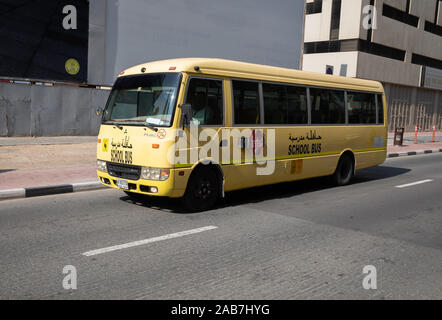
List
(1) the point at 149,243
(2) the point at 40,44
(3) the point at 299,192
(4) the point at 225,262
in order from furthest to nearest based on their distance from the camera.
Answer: (2) the point at 40,44 → (3) the point at 299,192 → (1) the point at 149,243 → (4) the point at 225,262

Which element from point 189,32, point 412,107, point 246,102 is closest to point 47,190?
point 246,102

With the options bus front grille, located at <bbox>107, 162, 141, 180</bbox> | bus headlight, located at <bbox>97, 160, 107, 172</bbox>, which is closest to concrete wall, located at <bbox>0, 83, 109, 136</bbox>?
bus headlight, located at <bbox>97, 160, 107, 172</bbox>

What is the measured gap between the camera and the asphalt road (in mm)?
4156

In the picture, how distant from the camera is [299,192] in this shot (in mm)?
9492

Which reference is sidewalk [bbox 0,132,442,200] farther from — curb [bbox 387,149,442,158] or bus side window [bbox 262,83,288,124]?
curb [bbox 387,149,442,158]

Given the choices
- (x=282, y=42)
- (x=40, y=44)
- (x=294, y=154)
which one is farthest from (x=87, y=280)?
(x=282, y=42)

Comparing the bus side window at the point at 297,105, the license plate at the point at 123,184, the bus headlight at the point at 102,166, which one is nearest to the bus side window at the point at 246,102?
the bus side window at the point at 297,105

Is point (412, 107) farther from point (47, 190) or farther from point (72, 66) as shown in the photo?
point (47, 190)

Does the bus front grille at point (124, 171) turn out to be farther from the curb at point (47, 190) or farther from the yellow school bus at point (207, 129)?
the curb at point (47, 190)

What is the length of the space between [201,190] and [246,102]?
189 centimetres

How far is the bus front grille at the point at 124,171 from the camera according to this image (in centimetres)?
694

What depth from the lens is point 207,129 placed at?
7125 millimetres
